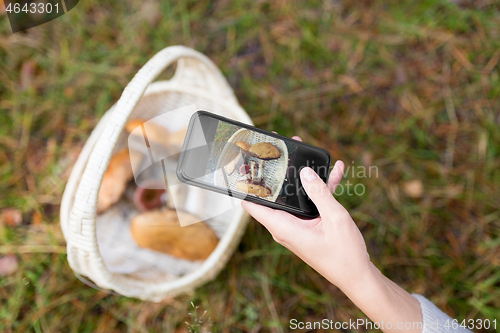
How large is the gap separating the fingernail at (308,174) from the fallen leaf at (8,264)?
1.46 m

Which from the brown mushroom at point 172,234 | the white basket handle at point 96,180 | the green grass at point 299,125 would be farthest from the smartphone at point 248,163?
the green grass at point 299,125

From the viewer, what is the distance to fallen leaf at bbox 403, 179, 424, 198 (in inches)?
63.0

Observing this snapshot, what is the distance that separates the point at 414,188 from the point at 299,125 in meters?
0.69

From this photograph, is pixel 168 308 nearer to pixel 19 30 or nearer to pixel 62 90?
pixel 62 90

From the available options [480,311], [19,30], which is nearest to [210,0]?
[19,30]

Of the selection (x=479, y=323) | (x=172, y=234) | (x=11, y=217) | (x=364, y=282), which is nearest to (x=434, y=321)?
(x=364, y=282)

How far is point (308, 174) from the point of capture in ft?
3.12

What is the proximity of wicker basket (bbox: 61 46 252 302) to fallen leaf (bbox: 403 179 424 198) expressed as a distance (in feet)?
2.99

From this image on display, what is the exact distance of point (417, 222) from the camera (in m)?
1.57

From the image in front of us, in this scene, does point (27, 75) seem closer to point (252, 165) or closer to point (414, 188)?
point (252, 165)

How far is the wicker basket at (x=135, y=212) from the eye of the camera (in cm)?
91

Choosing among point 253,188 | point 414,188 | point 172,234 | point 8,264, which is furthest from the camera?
point 414,188

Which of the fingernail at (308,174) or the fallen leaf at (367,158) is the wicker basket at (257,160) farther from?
the fallen leaf at (367,158)

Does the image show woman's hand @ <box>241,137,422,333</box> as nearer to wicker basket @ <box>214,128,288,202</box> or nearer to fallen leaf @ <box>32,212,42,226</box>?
wicker basket @ <box>214,128,288,202</box>
